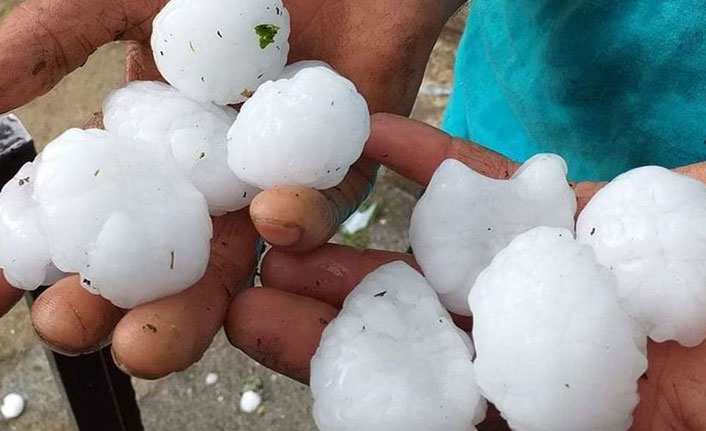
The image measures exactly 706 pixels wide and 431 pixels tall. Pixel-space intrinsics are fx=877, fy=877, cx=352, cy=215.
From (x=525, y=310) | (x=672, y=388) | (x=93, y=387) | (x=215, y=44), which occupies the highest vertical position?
(x=215, y=44)

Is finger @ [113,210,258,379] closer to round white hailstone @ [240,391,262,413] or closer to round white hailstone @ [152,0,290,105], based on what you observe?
round white hailstone @ [152,0,290,105]

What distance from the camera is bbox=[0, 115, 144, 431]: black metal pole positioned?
1240mm

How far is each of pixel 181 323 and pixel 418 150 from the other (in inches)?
13.5

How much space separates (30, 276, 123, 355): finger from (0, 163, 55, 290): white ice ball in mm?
62

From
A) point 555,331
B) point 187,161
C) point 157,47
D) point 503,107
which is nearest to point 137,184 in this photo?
point 187,161

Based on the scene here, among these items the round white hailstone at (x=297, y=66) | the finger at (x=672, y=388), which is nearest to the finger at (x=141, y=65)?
the round white hailstone at (x=297, y=66)

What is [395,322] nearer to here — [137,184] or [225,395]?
[137,184]

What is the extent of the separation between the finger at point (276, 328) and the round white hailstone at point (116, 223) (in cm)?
6

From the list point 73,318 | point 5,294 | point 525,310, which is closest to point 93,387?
point 5,294

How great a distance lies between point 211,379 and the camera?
5.89ft

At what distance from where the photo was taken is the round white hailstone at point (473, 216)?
925 millimetres

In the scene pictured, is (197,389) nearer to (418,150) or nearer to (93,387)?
(93,387)

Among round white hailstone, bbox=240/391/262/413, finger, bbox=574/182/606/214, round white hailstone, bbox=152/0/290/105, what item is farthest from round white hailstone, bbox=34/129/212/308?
round white hailstone, bbox=240/391/262/413

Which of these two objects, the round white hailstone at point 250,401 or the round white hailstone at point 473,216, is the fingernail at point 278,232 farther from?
the round white hailstone at point 250,401
